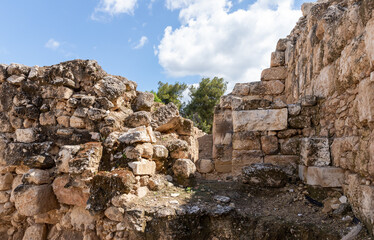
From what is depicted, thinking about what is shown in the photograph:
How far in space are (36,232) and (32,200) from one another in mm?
544

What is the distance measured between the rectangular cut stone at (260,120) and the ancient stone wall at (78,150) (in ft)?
3.12

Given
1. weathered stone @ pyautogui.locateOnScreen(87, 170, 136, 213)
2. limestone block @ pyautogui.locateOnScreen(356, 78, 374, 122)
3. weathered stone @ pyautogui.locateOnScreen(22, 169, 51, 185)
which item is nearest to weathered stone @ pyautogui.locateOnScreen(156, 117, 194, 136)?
weathered stone @ pyautogui.locateOnScreen(87, 170, 136, 213)

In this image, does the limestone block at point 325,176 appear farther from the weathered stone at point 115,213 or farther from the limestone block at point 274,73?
the limestone block at point 274,73

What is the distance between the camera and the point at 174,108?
4.89 metres

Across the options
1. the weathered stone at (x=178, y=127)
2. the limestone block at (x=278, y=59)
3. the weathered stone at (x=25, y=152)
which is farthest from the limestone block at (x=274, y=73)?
the weathered stone at (x=25, y=152)

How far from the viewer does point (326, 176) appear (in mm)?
2955

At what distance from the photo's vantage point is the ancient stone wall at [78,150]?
3352 millimetres

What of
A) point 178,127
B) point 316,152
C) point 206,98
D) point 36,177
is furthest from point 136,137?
point 206,98

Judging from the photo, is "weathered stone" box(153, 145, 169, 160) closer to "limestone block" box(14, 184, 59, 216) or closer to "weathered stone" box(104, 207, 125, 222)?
"weathered stone" box(104, 207, 125, 222)

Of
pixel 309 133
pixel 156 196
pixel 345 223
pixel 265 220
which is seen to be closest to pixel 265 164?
pixel 309 133

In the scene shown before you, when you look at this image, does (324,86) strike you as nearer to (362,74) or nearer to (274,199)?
(362,74)

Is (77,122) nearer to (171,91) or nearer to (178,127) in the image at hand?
(178,127)

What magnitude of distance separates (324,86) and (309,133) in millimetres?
677

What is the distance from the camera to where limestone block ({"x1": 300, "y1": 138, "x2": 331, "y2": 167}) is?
310 cm
